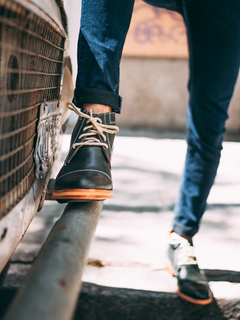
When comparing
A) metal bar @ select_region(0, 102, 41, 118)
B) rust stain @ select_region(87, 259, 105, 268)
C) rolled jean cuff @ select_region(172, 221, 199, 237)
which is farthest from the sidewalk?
metal bar @ select_region(0, 102, 41, 118)

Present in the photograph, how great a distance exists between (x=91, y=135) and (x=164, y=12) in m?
4.77

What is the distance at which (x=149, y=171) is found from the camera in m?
2.57

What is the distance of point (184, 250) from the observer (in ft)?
3.76

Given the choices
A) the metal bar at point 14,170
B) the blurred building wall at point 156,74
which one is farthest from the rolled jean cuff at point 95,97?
the blurred building wall at point 156,74

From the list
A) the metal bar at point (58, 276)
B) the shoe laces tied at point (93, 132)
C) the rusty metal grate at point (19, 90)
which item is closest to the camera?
the metal bar at point (58, 276)

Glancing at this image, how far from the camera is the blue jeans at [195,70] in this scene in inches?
28.6

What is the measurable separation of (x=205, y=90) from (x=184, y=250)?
0.68 metres

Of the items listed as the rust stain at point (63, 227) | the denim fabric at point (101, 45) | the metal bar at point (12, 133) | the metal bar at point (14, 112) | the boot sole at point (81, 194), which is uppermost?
the denim fabric at point (101, 45)

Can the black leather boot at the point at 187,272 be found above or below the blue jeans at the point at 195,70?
below

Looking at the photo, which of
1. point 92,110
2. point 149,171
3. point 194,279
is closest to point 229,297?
point 194,279

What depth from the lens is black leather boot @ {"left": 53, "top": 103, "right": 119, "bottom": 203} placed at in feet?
2.10

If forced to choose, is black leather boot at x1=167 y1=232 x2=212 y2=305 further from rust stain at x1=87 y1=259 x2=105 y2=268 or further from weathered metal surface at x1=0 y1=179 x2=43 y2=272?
weathered metal surface at x1=0 y1=179 x2=43 y2=272

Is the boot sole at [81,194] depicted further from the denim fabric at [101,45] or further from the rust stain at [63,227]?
the denim fabric at [101,45]

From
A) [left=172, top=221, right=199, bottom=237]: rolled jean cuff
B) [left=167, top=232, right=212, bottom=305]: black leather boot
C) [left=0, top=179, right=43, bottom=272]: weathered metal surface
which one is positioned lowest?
[left=167, top=232, right=212, bottom=305]: black leather boot
